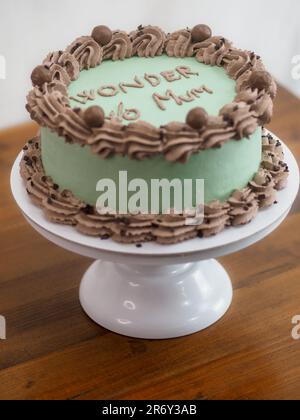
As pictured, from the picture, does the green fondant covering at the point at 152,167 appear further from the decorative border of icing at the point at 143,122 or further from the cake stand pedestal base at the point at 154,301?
the cake stand pedestal base at the point at 154,301

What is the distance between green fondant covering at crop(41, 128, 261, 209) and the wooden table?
329mm

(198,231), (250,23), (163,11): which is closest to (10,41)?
(163,11)

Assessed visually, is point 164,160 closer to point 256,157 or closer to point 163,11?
point 256,157

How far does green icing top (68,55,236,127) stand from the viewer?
144 cm

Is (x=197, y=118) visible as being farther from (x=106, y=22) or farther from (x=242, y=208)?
(x=106, y=22)

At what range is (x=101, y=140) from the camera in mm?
1342

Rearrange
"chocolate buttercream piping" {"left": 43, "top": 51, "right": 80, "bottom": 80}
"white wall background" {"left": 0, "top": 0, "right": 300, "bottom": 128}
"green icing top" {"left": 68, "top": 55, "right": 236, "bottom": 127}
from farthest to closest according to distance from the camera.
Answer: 1. "white wall background" {"left": 0, "top": 0, "right": 300, "bottom": 128}
2. "chocolate buttercream piping" {"left": 43, "top": 51, "right": 80, "bottom": 80}
3. "green icing top" {"left": 68, "top": 55, "right": 236, "bottom": 127}

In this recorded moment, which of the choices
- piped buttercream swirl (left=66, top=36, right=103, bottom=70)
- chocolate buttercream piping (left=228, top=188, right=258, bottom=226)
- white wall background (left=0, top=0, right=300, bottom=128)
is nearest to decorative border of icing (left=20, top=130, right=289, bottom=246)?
chocolate buttercream piping (left=228, top=188, right=258, bottom=226)

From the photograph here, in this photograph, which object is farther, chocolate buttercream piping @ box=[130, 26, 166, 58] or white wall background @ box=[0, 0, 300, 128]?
white wall background @ box=[0, 0, 300, 128]

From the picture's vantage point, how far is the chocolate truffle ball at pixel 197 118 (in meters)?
1.32

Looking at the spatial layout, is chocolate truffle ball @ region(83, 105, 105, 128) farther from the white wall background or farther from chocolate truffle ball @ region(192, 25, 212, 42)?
the white wall background

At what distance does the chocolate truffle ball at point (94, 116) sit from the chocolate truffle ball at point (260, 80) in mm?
296

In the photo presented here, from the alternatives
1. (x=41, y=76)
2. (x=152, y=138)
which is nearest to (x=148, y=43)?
(x=41, y=76)

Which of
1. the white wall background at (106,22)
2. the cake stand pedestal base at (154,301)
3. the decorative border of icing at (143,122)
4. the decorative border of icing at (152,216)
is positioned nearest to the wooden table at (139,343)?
the cake stand pedestal base at (154,301)
